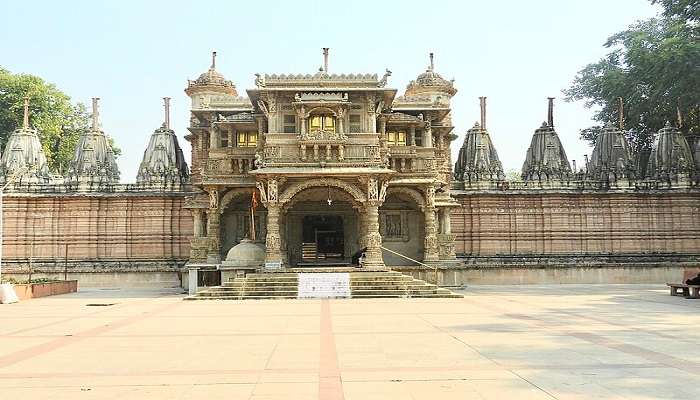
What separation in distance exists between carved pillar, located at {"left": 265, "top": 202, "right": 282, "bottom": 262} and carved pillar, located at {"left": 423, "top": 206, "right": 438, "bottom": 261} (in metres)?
7.91

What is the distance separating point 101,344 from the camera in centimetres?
1270

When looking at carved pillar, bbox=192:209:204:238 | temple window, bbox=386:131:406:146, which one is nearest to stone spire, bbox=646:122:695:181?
temple window, bbox=386:131:406:146

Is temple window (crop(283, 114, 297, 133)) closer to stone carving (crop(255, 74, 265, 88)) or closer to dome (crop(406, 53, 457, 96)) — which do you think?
stone carving (crop(255, 74, 265, 88))

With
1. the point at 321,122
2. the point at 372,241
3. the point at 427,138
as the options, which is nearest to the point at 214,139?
the point at 321,122

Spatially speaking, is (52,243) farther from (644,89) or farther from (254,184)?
(644,89)

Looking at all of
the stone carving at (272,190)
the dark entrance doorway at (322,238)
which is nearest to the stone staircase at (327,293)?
the stone carving at (272,190)

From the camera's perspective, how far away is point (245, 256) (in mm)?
28391

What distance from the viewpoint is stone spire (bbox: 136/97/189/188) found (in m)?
39.4

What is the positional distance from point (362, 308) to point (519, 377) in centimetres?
1148

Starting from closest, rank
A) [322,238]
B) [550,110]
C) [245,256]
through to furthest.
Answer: [245,256] < [322,238] < [550,110]

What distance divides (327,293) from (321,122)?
853 cm

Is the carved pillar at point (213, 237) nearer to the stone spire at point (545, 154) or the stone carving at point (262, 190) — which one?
the stone carving at point (262, 190)

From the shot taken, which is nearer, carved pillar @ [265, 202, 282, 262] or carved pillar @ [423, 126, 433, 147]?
carved pillar @ [265, 202, 282, 262]

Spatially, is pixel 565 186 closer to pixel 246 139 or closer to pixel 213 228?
pixel 246 139
